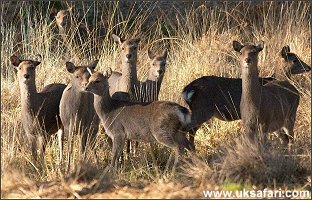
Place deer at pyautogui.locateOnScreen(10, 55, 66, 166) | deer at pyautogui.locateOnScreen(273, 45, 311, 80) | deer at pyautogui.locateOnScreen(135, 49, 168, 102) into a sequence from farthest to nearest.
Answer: deer at pyautogui.locateOnScreen(273, 45, 311, 80) → deer at pyautogui.locateOnScreen(135, 49, 168, 102) → deer at pyautogui.locateOnScreen(10, 55, 66, 166)

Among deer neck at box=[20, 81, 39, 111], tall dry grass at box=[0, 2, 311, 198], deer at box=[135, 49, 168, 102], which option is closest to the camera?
tall dry grass at box=[0, 2, 311, 198]

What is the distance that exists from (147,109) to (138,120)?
7.0 inches

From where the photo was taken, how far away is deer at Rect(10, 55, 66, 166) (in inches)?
432

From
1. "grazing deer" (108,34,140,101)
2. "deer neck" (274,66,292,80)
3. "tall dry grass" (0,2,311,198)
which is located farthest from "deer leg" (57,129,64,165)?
"deer neck" (274,66,292,80)

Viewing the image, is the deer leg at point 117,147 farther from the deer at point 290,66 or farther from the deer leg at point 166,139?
the deer at point 290,66

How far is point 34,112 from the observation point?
1109cm

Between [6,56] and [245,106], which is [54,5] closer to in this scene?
[6,56]

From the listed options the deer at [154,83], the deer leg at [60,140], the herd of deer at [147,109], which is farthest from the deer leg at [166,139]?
the deer at [154,83]

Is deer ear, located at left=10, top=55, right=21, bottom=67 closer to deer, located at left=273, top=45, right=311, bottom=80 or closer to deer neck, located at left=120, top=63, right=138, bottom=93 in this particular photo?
deer neck, located at left=120, top=63, right=138, bottom=93

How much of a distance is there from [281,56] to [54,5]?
9.44 metres

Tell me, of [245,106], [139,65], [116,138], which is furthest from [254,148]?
[139,65]

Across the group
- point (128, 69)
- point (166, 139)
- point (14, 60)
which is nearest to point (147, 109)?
point (166, 139)

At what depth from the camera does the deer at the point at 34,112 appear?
36.0 feet

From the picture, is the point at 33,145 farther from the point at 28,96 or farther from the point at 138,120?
the point at 138,120
